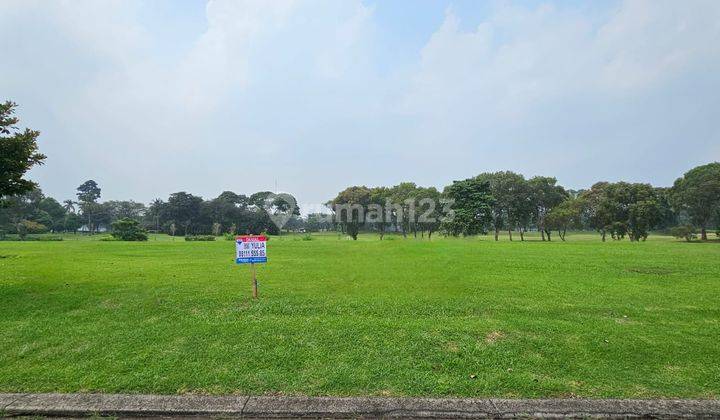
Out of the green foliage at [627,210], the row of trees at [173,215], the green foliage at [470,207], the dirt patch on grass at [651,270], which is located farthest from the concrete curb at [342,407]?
the row of trees at [173,215]

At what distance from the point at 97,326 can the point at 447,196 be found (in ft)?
165

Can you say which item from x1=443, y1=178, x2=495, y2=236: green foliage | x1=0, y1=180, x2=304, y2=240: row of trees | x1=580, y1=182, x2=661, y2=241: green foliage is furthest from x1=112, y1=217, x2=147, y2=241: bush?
x1=580, y1=182, x2=661, y2=241: green foliage

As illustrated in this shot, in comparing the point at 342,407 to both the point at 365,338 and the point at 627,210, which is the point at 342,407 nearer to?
the point at 365,338

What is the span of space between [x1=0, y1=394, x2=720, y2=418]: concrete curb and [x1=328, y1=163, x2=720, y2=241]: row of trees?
4470cm

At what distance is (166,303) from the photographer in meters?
7.32

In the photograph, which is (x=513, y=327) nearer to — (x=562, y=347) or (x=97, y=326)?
(x=562, y=347)

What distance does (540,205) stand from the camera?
53219 mm

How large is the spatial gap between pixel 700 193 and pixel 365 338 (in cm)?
5236

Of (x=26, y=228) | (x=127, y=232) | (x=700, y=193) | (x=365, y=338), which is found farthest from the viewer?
(x=26, y=228)

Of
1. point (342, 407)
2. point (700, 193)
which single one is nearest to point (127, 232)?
point (342, 407)

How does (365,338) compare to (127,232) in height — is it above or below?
below

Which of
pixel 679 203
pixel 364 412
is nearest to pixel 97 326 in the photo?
pixel 364 412

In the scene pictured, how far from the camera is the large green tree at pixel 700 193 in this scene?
41.6 m

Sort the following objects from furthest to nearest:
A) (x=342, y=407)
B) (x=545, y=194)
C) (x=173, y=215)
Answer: (x=173, y=215) → (x=545, y=194) → (x=342, y=407)
